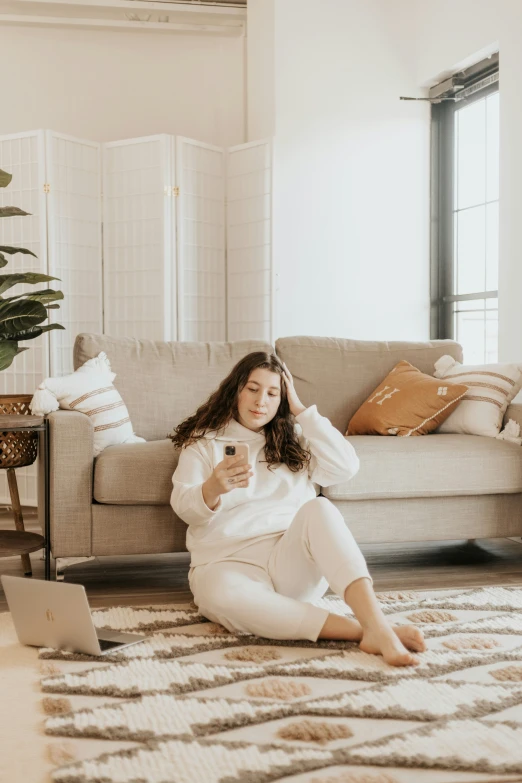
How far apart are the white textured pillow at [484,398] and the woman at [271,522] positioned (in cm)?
88

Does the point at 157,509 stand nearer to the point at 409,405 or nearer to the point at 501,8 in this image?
the point at 409,405

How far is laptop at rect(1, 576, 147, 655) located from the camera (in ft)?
6.91

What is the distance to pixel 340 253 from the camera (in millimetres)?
5383

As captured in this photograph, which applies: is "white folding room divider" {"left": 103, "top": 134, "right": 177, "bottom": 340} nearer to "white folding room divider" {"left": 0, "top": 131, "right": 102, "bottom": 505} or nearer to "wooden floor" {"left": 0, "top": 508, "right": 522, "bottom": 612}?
"white folding room divider" {"left": 0, "top": 131, "right": 102, "bottom": 505}

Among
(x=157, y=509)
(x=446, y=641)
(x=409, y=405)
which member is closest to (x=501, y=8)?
(x=409, y=405)

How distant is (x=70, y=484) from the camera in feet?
9.51

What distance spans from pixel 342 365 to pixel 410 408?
0.40 m

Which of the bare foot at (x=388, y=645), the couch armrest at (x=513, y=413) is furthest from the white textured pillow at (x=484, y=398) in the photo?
the bare foot at (x=388, y=645)

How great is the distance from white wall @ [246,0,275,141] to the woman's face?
3066mm

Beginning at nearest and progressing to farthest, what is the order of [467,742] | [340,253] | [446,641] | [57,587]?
[467,742]
[57,587]
[446,641]
[340,253]

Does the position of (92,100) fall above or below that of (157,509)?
above

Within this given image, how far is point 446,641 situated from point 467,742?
64 centimetres

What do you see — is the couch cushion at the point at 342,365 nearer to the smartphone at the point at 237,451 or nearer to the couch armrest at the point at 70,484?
the couch armrest at the point at 70,484

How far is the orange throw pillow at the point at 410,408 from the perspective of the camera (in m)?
3.43
